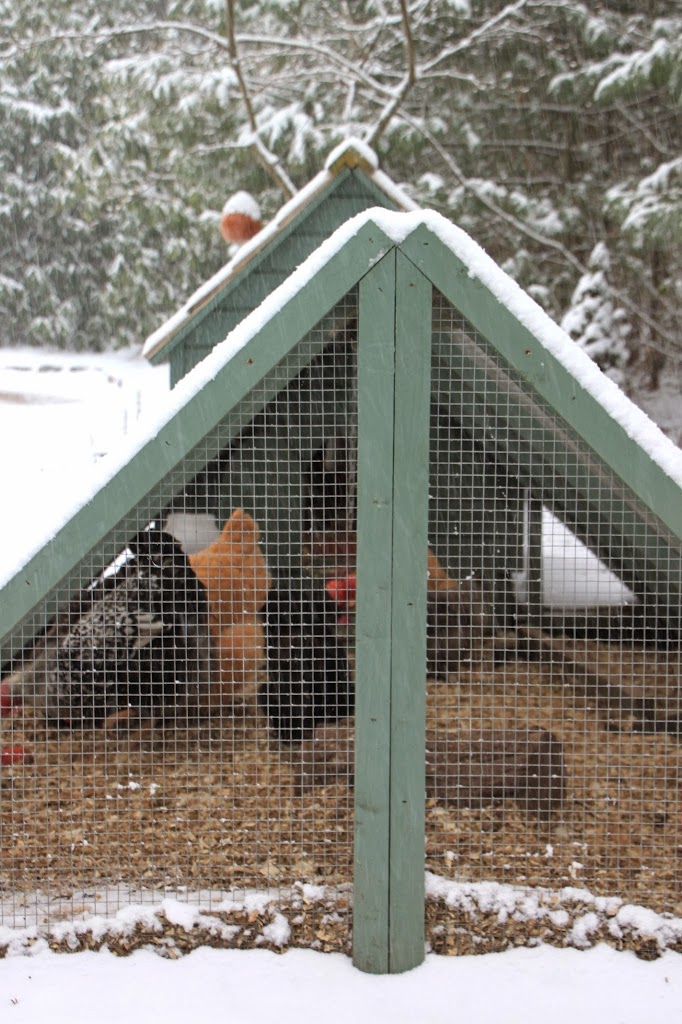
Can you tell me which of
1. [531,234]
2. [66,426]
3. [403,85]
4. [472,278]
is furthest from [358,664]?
[531,234]

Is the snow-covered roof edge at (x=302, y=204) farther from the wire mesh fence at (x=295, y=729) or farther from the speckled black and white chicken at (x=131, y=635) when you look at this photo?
the speckled black and white chicken at (x=131, y=635)

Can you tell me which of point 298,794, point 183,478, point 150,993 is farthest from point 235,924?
point 183,478

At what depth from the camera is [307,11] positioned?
1095 centimetres

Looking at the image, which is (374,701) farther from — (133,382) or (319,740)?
(133,382)

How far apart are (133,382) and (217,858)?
8092mm

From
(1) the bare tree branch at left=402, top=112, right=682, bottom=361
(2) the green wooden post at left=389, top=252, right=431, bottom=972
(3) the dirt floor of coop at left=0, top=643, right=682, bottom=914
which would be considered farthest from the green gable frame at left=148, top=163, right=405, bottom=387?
(1) the bare tree branch at left=402, top=112, right=682, bottom=361

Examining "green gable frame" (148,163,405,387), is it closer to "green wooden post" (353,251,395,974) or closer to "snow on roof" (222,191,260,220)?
"snow on roof" (222,191,260,220)

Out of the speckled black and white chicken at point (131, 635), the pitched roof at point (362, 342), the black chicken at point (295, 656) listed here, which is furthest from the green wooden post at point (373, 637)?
the speckled black and white chicken at point (131, 635)

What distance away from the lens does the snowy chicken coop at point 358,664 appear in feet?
7.00

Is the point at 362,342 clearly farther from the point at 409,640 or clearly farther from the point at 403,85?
the point at 403,85

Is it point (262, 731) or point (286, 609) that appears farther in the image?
point (262, 731)

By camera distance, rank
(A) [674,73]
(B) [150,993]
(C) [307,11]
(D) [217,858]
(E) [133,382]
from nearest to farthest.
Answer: (B) [150,993] < (D) [217,858] < (A) [674,73] < (E) [133,382] < (C) [307,11]

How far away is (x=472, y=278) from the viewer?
2123mm

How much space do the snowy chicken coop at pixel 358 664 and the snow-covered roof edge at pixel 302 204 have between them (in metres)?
1.35
